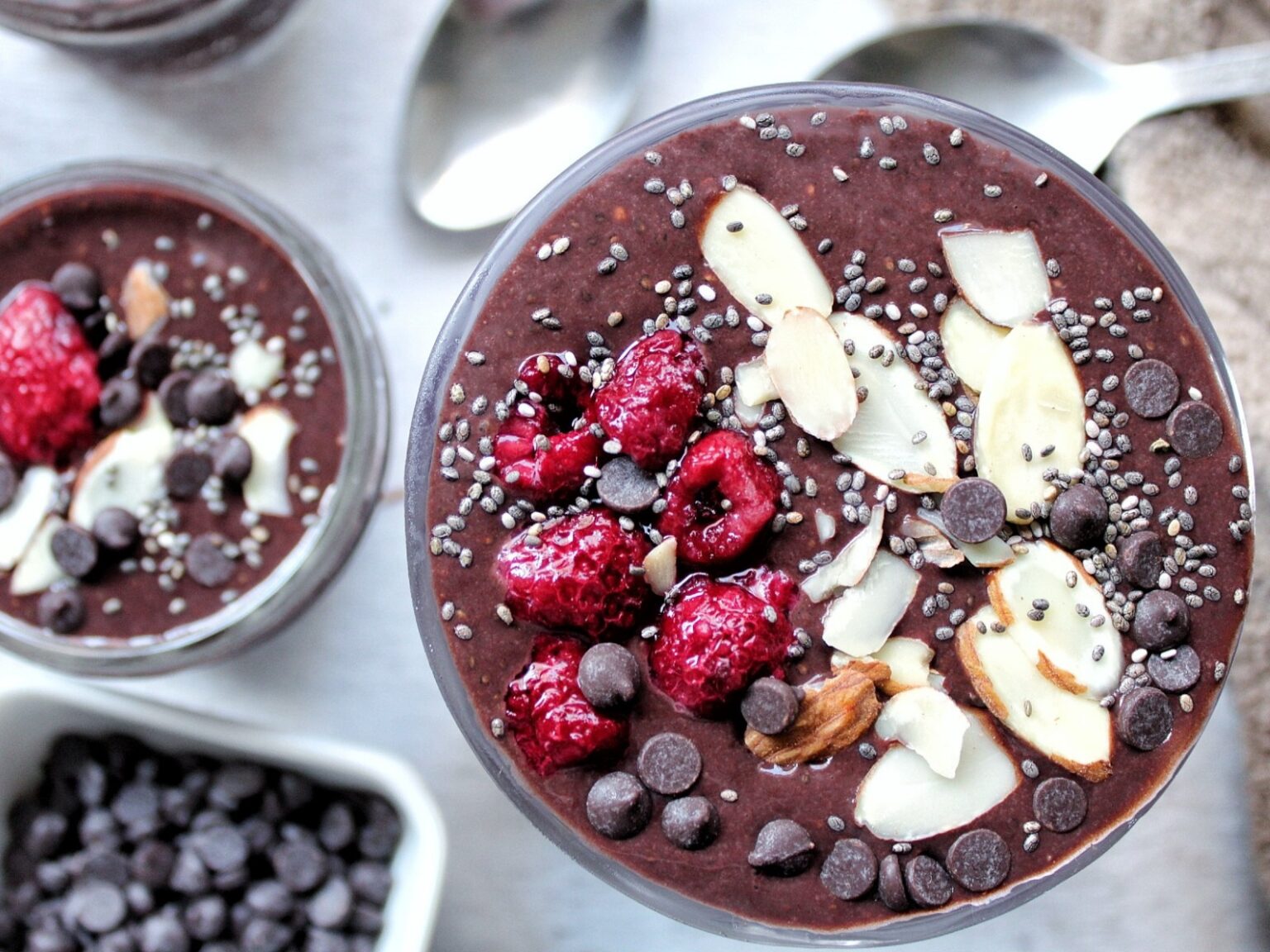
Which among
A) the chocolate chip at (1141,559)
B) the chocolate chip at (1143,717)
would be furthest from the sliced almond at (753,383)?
the chocolate chip at (1143,717)

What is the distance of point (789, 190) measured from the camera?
1.65 m

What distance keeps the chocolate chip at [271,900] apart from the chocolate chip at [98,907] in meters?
0.21

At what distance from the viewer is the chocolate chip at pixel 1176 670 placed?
1.65m

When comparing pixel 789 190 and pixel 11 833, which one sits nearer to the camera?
pixel 789 190

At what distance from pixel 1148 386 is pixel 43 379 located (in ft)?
5.34

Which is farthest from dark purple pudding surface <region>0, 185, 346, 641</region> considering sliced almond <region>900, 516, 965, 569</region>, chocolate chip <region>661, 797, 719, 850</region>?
sliced almond <region>900, 516, 965, 569</region>

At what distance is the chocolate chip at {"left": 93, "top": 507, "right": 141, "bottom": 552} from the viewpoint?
209cm

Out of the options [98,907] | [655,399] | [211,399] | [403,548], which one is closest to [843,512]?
[655,399]

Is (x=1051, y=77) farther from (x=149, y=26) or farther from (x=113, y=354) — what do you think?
(x=113, y=354)

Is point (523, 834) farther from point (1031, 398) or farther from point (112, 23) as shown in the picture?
point (112, 23)

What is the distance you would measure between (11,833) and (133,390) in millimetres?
885

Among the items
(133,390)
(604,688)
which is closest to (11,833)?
(133,390)

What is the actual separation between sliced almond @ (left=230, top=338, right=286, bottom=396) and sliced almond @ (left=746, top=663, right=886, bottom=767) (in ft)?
3.40

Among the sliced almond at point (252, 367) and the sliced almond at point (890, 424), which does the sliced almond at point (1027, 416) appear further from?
the sliced almond at point (252, 367)
